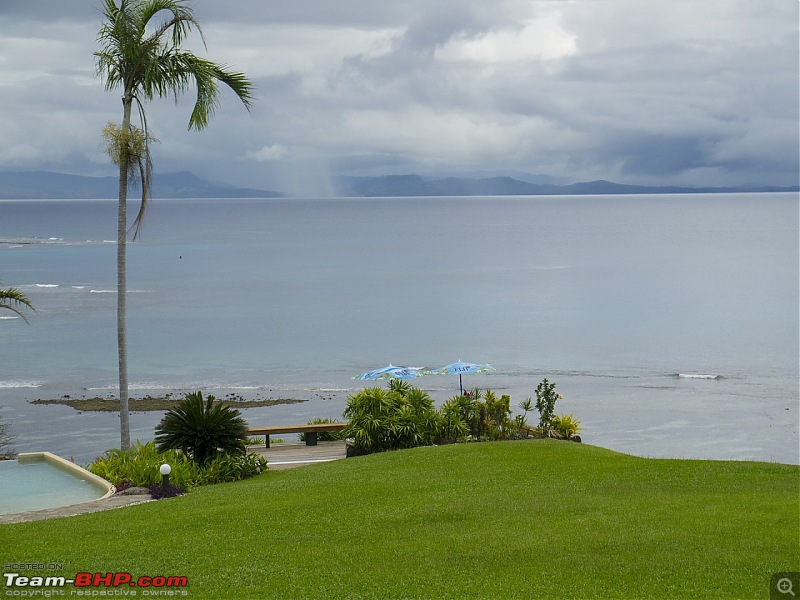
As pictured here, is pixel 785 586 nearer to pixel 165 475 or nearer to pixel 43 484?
pixel 165 475

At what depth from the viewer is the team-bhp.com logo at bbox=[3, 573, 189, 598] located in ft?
30.4

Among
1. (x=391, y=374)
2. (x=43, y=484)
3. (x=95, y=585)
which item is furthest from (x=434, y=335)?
(x=95, y=585)

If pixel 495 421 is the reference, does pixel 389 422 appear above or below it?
above

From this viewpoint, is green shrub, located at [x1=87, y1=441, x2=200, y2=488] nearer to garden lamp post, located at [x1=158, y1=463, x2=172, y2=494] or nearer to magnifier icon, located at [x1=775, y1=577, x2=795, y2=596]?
garden lamp post, located at [x1=158, y1=463, x2=172, y2=494]

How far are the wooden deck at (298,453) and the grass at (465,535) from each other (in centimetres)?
382

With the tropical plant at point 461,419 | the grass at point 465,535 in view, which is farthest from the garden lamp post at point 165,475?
the tropical plant at point 461,419

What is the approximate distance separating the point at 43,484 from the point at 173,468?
99.5 inches

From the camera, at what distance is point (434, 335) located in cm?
6075

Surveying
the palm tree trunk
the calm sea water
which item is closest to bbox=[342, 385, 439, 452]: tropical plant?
the palm tree trunk

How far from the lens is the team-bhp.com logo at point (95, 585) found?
365 inches

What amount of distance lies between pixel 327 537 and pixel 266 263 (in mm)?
106632

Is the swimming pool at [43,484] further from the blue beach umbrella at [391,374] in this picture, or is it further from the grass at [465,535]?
the blue beach umbrella at [391,374]

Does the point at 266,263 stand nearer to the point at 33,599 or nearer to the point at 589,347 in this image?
the point at 589,347

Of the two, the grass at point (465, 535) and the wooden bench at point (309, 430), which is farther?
the wooden bench at point (309, 430)
